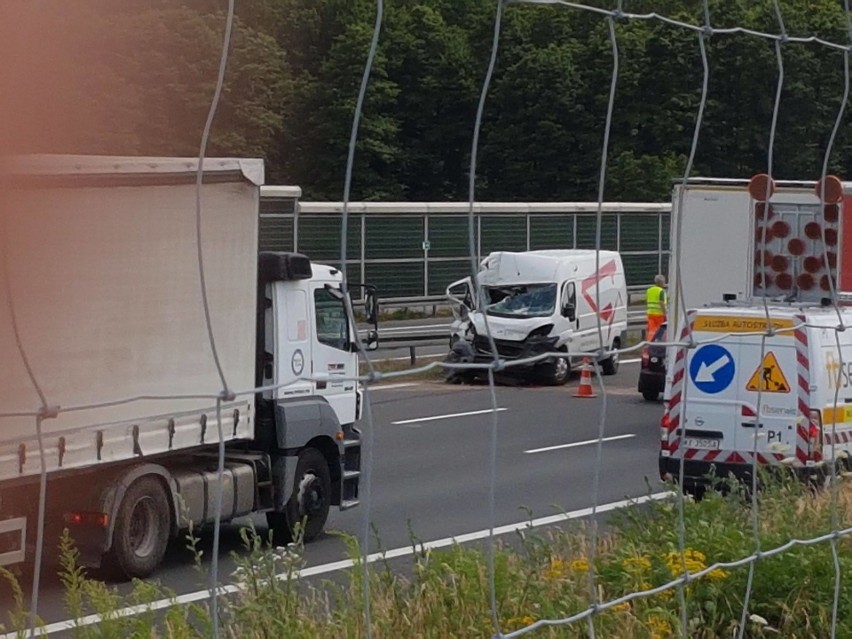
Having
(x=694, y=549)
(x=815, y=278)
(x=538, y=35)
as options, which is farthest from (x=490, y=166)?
(x=694, y=549)

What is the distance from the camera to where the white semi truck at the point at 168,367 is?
8.38 metres

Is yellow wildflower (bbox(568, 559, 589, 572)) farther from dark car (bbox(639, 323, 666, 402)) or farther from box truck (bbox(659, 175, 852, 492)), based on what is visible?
dark car (bbox(639, 323, 666, 402))

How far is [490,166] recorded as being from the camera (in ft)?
25.7

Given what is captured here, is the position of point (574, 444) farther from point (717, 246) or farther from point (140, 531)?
point (140, 531)

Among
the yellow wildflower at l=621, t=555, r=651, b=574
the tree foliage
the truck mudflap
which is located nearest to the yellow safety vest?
the tree foliage

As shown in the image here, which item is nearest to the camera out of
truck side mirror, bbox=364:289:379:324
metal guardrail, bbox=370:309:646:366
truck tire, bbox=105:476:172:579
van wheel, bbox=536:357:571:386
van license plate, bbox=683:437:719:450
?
van license plate, bbox=683:437:719:450

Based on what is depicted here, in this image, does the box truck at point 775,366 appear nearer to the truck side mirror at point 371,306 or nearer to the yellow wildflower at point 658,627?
the yellow wildflower at point 658,627

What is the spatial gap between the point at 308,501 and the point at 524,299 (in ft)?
42.0

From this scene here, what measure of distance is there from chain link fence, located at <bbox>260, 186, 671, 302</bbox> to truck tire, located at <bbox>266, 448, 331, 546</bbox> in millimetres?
1845

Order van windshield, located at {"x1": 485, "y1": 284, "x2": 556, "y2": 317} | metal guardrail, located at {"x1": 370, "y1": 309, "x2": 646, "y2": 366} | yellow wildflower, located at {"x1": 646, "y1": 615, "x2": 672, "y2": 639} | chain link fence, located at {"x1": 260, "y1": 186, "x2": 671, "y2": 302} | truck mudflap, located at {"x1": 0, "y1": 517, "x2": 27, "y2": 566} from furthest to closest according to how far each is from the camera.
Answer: van windshield, located at {"x1": 485, "y1": 284, "x2": 556, "y2": 317}
metal guardrail, located at {"x1": 370, "y1": 309, "x2": 646, "y2": 366}
chain link fence, located at {"x1": 260, "y1": 186, "x2": 671, "y2": 302}
truck mudflap, located at {"x1": 0, "y1": 517, "x2": 27, "y2": 566}
yellow wildflower, located at {"x1": 646, "y1": 615, "x2": 672, "y2": 639}

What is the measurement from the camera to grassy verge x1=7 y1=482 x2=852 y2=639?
179 inches

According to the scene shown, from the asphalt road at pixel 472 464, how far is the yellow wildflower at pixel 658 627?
82.3 inches

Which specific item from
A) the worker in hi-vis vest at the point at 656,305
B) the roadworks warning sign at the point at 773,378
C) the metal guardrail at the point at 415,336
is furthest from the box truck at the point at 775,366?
the worker in hi-vis vest at the point at 656,305

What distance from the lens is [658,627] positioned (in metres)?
4.30
